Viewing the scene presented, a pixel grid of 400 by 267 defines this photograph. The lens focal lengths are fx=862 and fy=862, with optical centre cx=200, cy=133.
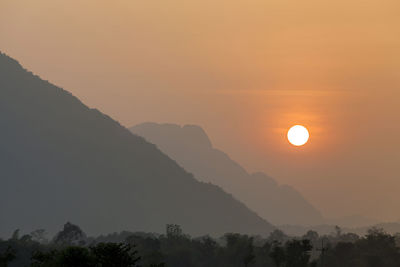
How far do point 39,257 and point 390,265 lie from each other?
112 m

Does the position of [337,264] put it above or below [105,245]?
above

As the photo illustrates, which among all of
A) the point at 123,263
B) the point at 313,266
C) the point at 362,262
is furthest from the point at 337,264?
the point at 123,263

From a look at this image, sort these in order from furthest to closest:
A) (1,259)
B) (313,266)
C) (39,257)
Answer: (313,266) < (1,259) < (39,257)

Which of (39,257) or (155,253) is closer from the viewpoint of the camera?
(39,257)

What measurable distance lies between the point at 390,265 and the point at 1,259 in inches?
4310

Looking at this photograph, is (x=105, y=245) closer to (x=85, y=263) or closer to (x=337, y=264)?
(x=85, y=263)

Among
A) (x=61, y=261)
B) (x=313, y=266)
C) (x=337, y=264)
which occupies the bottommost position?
(x=61, y=261)

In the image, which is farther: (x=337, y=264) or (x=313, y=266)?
(x=337, y=264)

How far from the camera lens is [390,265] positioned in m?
198

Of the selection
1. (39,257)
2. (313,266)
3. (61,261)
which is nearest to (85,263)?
(61,261)

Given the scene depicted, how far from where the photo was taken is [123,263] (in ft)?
304

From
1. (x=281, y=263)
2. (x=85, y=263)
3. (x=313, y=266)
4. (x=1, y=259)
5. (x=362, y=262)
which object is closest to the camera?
(x=85, y=263)

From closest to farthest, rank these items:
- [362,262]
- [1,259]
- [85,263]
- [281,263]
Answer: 1. [85,263]
2. [1,259]
3. [281,263]
4. [362,262]

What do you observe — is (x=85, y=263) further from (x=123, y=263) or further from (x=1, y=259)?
(x=1, y=259)
